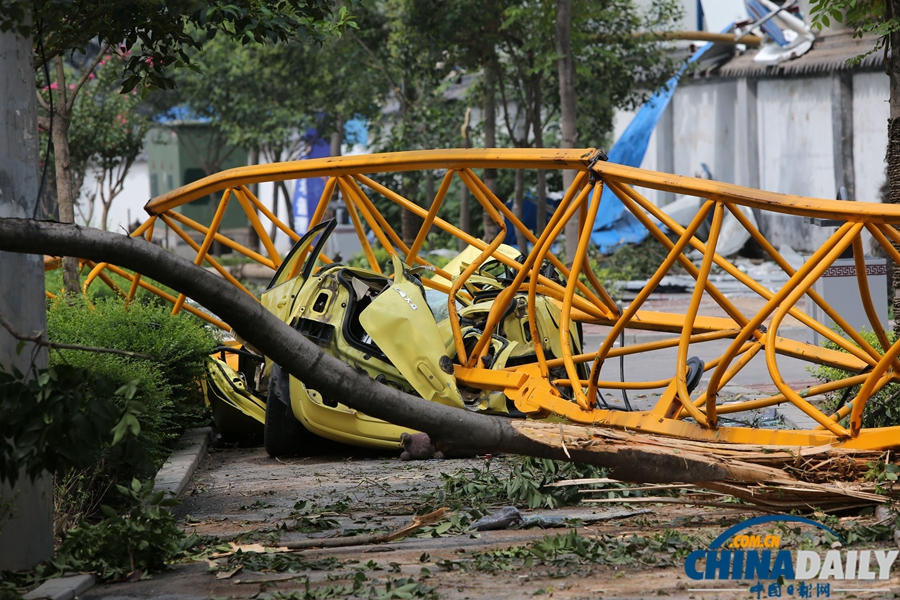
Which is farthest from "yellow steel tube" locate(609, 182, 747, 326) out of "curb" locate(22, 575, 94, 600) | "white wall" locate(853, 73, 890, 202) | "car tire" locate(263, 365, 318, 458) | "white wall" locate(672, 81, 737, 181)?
"white wall" locate(672, 81, 737, 181)

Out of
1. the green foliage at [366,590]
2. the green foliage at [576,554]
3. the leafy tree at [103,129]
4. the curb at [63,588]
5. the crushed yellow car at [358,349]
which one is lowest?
the green foliage at [576,554]

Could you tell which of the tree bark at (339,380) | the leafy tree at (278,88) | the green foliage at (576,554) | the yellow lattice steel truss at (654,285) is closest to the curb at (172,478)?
the tree bark at (339,380)

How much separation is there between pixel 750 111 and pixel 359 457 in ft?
61.3

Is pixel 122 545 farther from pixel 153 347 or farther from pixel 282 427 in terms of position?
pixel 282 427

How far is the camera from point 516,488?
551 cm

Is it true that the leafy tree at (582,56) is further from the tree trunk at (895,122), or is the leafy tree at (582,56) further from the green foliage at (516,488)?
the green foliage at (516,488)

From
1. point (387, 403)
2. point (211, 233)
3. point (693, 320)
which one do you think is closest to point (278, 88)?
point (211, 233)

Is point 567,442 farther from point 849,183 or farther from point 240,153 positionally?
point 240,153

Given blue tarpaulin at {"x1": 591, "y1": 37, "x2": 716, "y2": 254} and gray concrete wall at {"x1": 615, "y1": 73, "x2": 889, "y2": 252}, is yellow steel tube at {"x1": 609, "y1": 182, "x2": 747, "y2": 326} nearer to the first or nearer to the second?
gray concrete wall at {"x1": 615, "y1": 73, "x2": 889, "y2": 252}

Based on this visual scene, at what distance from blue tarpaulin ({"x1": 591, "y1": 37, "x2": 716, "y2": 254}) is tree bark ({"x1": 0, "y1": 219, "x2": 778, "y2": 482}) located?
17.1 m

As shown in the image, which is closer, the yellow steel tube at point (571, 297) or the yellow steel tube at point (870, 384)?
the yellow steel tube at point (870, 384)

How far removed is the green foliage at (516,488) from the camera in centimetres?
543
